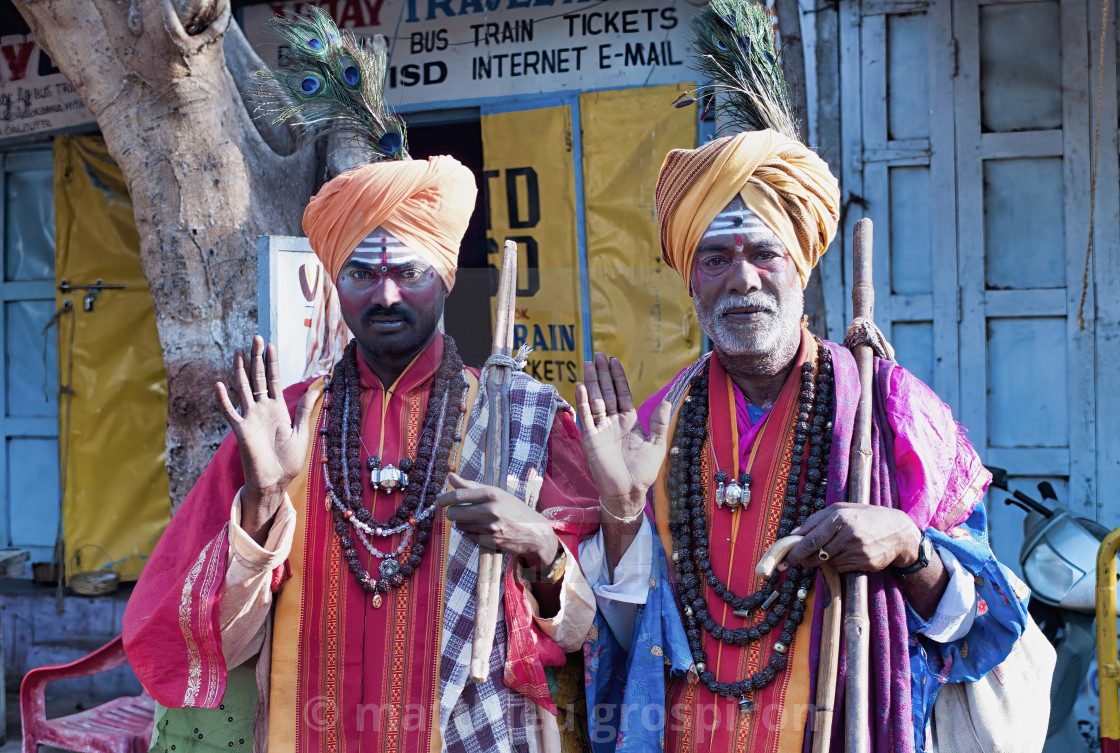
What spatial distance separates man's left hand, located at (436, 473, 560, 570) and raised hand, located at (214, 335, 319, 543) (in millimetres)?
407

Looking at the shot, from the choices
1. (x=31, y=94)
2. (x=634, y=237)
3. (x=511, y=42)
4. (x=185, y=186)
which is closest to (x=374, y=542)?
(x=185, y=186)

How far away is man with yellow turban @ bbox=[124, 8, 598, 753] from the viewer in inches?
97.2

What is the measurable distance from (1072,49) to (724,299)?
3205mm

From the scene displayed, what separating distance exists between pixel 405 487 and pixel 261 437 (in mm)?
437

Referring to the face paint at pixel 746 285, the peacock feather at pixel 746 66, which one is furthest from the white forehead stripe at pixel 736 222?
the peacock feather at pixel 746 66

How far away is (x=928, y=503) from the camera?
228 cm

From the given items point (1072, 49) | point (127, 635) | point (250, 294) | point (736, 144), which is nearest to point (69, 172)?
point (250, 294)

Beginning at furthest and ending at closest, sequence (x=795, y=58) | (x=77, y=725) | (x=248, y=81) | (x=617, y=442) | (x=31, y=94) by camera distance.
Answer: (x=31, y=94) → (x=795, y=58) → (x=248, y=81) → (x=77, y=725) → (x=617, y=442)

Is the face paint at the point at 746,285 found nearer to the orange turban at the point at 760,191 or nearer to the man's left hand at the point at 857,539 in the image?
the orange turban at the point at 760,191

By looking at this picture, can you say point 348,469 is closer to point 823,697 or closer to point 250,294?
point 823,697

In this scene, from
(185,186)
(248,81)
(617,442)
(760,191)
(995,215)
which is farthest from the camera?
(995,215)

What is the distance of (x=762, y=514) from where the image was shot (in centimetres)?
247

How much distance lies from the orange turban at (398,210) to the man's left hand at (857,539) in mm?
1238

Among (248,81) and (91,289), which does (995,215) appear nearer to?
(248,81)
